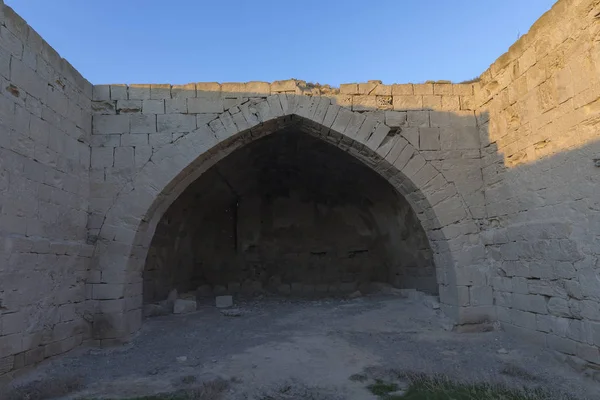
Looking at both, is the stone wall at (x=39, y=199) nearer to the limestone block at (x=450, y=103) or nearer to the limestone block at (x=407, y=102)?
the limestone block at (x=407, y=102)

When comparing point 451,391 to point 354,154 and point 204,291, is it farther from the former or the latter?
point 204,291

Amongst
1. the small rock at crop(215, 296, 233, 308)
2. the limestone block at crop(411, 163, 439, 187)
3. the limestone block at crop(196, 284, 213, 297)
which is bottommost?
the small rock at crop(215, 296, 233, 308)

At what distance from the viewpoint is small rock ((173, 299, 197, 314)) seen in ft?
21.3

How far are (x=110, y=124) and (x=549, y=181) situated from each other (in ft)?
16.9

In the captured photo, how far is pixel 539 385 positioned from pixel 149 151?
15.7 feet

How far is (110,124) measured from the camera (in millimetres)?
5160

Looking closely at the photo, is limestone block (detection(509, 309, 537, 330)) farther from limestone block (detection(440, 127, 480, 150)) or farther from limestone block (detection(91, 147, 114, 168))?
limestone block (detection(91, 147, 114, 168))

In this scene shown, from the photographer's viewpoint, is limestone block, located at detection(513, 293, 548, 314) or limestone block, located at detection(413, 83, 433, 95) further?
limestone block, located at detection(413, 83, 433, 95)

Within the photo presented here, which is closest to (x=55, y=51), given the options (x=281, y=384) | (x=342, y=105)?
(x=342, y=105)

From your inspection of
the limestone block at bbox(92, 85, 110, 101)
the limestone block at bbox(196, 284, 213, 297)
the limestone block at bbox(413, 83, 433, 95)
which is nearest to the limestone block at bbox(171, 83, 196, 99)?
the limestone block at bbox(92, 85, 110, 101)

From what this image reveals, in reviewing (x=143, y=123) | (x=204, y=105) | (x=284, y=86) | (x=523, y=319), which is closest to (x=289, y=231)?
(x=284, y=86)

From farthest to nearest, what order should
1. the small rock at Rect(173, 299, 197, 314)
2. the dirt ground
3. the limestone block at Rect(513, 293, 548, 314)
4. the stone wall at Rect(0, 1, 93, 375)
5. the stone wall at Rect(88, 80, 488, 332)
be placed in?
1. the small rock at Rect(173, 299, 197, 314)
2. the stone wall at Rect(88, 80, 488, 332)
3. the limestone block at Rect(513, 293, 548, 314)
4. the stone wall at Rect(0, 1, 93, 375)
5. the dirt ground

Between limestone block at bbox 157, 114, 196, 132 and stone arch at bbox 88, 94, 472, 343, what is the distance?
12cm

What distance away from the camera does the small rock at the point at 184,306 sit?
649 cm
